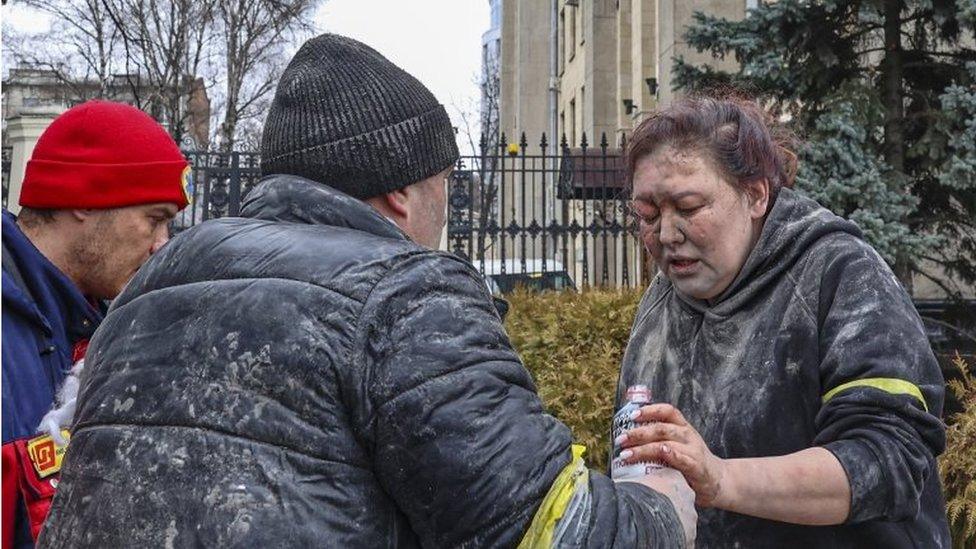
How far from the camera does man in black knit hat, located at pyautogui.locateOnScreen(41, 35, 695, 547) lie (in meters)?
1.43

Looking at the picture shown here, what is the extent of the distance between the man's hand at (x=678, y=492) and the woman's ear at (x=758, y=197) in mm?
834

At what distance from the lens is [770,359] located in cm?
234

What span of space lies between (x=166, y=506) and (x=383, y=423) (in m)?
0.32

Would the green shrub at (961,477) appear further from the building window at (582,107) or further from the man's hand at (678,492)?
the building window at (582,107)

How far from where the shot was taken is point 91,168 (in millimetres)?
2730

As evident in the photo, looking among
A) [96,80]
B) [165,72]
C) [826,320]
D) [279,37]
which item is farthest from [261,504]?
[96,80]

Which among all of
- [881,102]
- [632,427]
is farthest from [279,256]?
[881,102]

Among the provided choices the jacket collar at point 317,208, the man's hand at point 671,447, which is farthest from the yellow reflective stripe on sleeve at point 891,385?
the jacket collar at point 317,208

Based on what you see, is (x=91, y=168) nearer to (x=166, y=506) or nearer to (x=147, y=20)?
(x=166, y=506)

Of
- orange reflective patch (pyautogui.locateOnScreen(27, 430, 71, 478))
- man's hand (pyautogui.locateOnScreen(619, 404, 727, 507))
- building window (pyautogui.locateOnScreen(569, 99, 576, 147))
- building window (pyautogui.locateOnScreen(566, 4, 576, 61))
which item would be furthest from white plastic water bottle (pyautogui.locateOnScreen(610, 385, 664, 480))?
building window (pyautogui.locateOnScreen(566, 4, 576, 61))

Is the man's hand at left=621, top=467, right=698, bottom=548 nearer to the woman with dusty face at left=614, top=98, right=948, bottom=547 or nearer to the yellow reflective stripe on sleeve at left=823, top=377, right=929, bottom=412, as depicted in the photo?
the woman with dusty face at left=614, top=98, right=948, bottom=547

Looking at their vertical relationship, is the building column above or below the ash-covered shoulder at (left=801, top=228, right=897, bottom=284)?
above

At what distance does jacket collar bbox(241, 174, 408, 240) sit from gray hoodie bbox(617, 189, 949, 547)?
1.01 metres

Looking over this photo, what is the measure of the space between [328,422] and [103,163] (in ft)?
5.17
